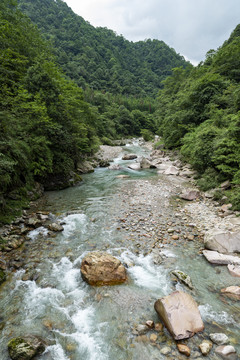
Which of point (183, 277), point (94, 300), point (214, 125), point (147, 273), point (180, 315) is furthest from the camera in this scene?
point (214, 125)

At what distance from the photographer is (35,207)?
28.8 ft

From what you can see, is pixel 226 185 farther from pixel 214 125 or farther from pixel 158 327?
pixel 158 327

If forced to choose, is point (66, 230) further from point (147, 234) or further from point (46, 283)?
point (147, 234)

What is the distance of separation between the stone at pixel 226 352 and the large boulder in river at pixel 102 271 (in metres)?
2.39

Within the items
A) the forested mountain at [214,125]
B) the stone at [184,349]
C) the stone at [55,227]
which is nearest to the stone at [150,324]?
the stone at [184,349]

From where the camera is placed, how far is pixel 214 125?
46.6 feet

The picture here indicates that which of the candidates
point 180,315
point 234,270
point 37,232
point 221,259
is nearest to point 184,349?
point 180,315

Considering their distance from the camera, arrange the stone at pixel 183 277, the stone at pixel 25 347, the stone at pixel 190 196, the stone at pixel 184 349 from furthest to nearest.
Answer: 1. the stone at pixel 190 196
2. the stone at pixel 183 277
3. the stone at pixel 184 349
4. the stone at pixel 25 347

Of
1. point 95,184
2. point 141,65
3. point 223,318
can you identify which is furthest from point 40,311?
point 141,65

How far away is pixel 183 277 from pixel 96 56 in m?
139

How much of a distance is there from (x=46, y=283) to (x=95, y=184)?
9.29 meters

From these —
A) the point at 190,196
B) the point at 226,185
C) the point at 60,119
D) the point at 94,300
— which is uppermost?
the point at 60,119

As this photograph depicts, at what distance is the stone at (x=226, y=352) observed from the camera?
115 inches

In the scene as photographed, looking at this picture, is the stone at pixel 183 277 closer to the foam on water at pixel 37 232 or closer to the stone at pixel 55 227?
the stone at pixel 55 227
